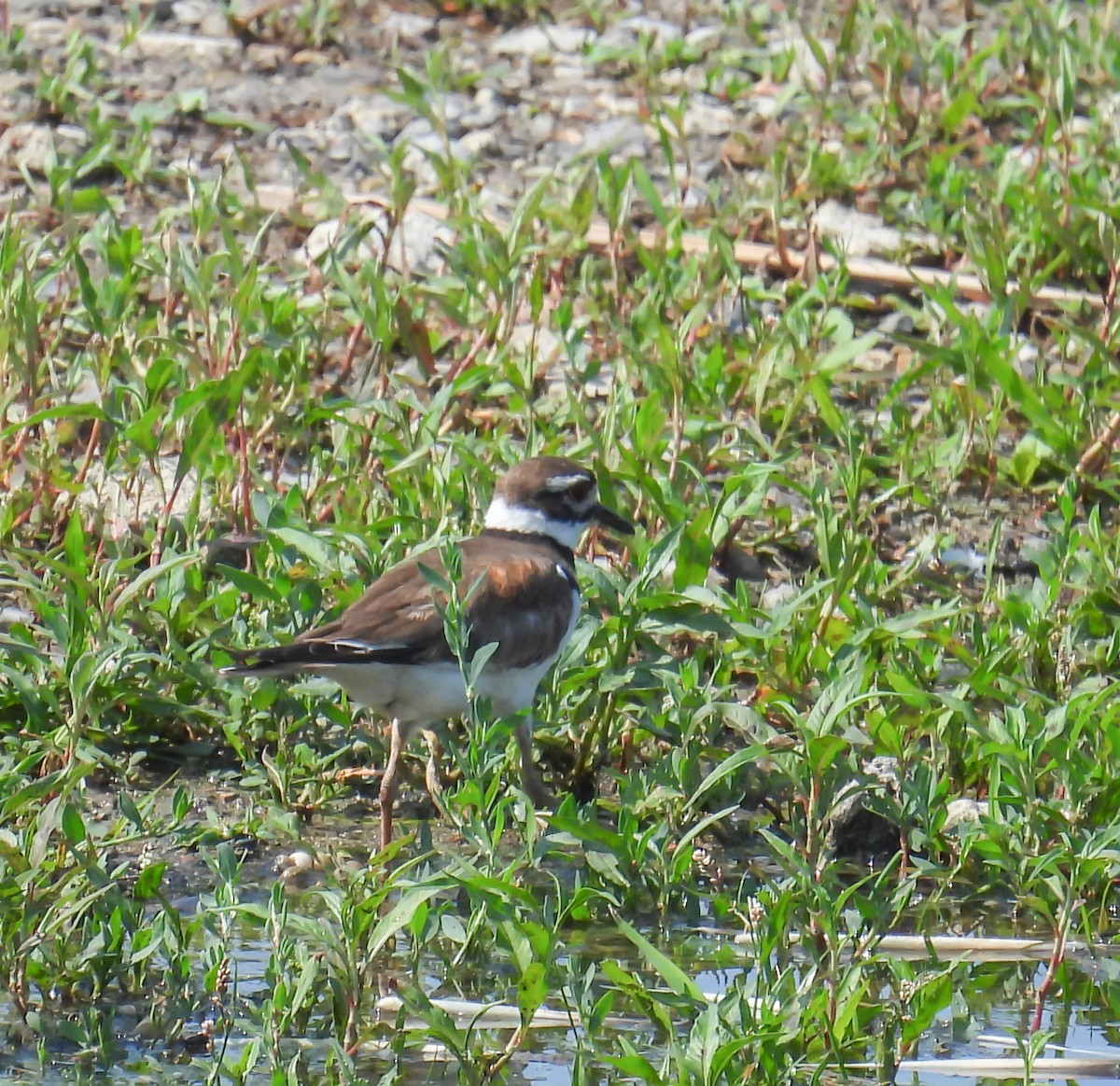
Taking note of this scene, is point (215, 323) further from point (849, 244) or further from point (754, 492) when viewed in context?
point (849, 244)

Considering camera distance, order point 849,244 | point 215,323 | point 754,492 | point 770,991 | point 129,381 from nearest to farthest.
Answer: point 770,991
point 754,492
point 129,381
point 215,323
point 849,244

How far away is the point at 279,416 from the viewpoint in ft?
22.6

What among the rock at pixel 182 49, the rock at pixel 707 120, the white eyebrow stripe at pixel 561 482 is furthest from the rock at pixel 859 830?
the rock at pixel 182 49

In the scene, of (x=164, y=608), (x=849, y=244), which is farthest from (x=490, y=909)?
(x=849, y=244)

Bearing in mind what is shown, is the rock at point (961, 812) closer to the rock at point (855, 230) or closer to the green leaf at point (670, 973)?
the green leaf at point (670, 973)

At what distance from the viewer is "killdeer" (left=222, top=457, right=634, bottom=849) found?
17.0 feet

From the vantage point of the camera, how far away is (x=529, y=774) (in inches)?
215

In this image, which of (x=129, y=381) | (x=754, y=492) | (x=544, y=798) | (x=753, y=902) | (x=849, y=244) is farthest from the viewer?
(x=849, y=244)

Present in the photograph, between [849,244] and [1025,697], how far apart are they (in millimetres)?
3481

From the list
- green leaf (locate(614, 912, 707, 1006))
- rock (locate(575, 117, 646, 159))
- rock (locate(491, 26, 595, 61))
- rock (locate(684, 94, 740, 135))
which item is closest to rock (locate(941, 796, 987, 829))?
green leaf (locate(614, 912, 707, 1006))

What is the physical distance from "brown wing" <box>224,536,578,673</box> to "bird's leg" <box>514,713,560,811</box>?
18 centimetres

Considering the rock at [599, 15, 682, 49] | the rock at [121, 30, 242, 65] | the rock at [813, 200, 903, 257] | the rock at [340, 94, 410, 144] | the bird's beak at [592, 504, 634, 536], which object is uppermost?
the rock at [599, 15, 682, 49]

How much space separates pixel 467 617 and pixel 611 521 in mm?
940

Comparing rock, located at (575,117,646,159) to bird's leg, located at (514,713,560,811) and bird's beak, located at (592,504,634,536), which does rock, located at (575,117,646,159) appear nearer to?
bird's beak, located at (592,504,634,536)
